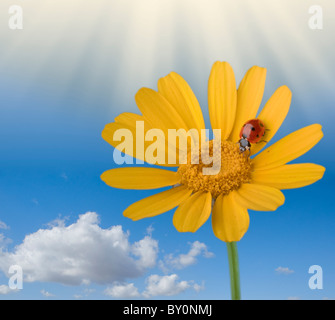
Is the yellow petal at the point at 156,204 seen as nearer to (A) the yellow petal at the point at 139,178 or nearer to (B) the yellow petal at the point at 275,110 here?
(A) the yellow petal at the point at 139,178

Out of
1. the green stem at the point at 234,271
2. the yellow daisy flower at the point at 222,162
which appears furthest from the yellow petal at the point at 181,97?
the green stem at the point at 234,271

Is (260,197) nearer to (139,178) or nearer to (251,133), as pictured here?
(251,133)

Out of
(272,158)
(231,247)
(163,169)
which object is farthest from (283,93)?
(231,247)

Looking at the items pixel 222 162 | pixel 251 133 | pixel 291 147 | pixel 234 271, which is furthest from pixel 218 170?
pixel 234 271

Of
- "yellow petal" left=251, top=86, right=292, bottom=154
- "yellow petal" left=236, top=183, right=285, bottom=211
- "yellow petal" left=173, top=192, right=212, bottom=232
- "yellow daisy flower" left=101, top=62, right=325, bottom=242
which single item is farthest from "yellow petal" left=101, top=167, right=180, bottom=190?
"yellow petal" left=251, top=86, right=292, bottom=154
